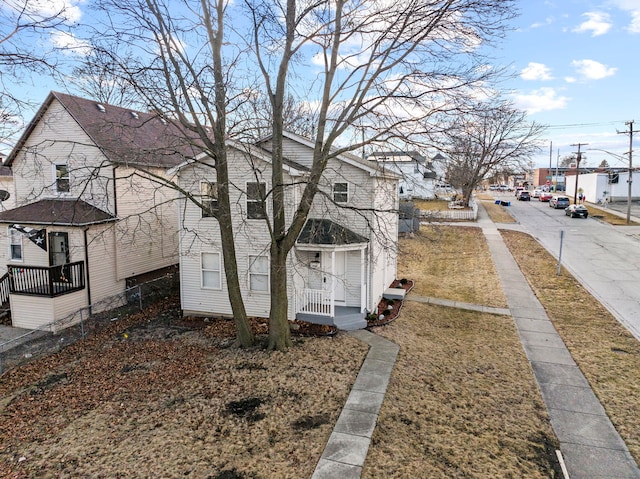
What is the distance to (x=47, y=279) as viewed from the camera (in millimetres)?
13930

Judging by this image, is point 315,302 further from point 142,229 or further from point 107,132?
point 107,132

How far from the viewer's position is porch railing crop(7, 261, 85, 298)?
13.9 m

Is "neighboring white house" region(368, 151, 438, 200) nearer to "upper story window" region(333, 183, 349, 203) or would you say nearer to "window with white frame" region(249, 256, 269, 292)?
"upper story window" region(333, 183, 349, 203)

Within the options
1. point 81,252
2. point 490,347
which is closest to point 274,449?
point 490,347

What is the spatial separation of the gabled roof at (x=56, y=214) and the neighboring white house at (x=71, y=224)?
0.03m

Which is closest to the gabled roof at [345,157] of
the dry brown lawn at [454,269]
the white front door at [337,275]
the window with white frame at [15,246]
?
the dry brown lawn at [454,269]

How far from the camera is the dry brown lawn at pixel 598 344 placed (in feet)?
Result: 27.0

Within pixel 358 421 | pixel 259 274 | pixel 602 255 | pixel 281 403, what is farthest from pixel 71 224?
pixel 602 255

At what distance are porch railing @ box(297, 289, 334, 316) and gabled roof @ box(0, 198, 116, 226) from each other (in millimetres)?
8062

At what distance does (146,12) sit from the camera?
936cm

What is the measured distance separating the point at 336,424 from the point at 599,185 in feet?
198

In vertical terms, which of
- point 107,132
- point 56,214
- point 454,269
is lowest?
point 454,269

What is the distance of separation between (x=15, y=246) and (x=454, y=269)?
67.3ft

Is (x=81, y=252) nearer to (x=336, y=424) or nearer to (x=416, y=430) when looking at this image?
(x=336, y=424)
